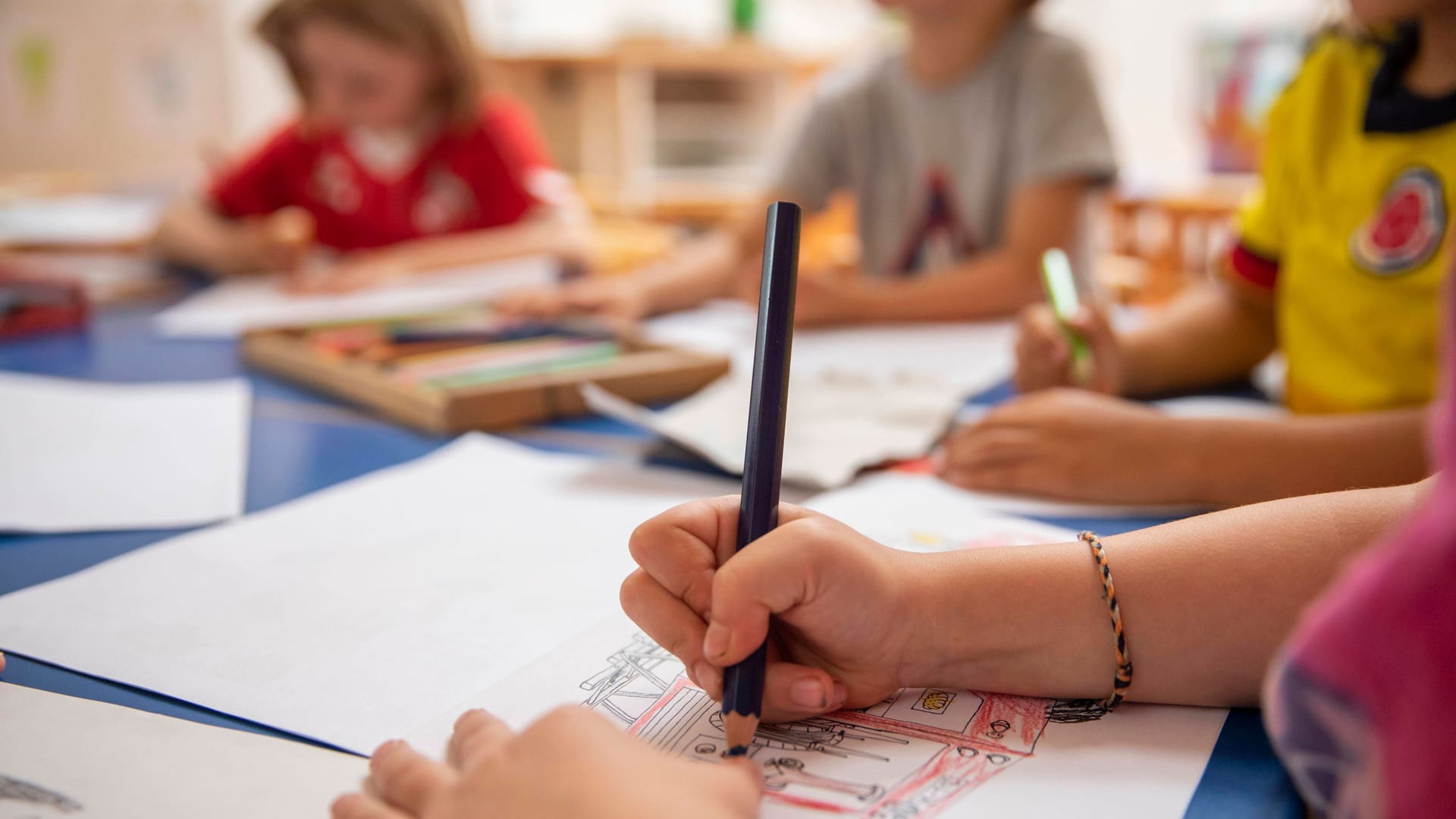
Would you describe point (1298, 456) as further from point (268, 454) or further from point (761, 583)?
point (268, 454)

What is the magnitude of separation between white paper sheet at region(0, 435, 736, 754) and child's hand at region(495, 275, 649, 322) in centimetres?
40

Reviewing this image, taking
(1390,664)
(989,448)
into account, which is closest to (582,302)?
(989,448)

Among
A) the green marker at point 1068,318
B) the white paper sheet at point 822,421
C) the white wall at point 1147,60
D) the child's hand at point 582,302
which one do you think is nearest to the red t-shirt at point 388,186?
the child's hand at point 582,302

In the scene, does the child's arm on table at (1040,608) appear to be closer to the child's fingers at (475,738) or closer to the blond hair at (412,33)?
the child's fingers at (475,738)

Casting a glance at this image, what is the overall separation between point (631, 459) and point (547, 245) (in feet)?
2.60

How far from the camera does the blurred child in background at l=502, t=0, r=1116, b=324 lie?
1.06 m

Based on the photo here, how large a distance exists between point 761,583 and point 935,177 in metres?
1.00

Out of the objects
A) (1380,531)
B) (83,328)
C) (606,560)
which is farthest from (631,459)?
(83,328)

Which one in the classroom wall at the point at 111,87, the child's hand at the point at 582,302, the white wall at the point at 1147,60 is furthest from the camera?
the white wall at the point at 1147,60

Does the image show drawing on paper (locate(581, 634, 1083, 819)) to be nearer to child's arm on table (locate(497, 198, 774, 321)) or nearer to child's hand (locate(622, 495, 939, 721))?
child's hand (locate(622, 495, 939, 721))

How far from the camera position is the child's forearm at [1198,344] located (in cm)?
79

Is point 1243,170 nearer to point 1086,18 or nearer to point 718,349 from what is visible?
point 1086,18

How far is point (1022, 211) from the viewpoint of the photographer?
3.67 feet

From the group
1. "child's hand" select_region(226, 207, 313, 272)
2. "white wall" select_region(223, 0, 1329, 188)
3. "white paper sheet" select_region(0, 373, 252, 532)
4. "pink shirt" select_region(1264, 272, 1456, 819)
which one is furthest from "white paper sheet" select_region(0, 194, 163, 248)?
"pink shirt" select_region(1264, 272, 1456, 819)
